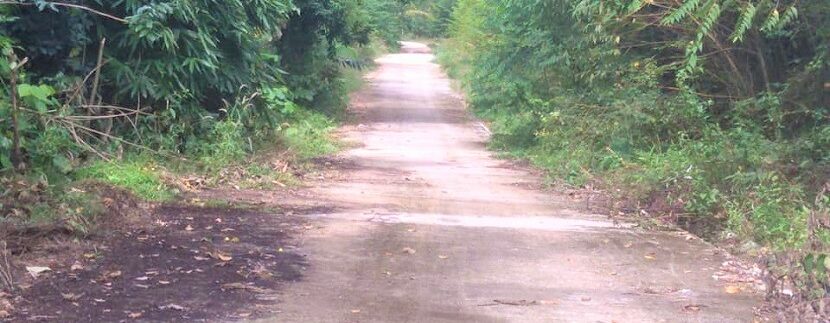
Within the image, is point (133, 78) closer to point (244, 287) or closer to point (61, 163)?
point (61, 163)

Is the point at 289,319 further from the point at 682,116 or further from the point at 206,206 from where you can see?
the point at 682,116

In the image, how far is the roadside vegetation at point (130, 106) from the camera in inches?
361

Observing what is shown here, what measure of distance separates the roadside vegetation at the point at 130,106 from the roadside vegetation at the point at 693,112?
16.3ft

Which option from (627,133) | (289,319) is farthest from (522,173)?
(289,319)

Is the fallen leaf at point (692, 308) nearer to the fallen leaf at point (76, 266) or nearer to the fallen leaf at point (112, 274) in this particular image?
the fallen leaf at point (112, 274)

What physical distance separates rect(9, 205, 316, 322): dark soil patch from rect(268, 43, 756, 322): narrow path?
0.30 m

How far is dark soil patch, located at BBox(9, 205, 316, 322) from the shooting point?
6137 mm

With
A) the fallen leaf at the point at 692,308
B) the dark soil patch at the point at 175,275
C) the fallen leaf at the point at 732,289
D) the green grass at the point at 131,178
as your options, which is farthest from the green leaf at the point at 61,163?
the fallen leaf at the point at 732,289

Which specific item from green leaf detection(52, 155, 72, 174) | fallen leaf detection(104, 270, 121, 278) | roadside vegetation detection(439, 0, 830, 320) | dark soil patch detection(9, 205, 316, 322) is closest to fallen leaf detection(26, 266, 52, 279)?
dark soil patch detection(9, 205, 316, 322)

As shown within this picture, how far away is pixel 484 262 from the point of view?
832 centimetres

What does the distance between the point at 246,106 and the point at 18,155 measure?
19.4 ft

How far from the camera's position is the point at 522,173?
16.5 metres

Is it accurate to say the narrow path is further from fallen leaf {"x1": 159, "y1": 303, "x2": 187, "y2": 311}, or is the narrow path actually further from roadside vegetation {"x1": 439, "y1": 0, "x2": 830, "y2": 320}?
roadside vegetation {"x1": 439, "y1": 0, "x2": 830, "y2": 320}

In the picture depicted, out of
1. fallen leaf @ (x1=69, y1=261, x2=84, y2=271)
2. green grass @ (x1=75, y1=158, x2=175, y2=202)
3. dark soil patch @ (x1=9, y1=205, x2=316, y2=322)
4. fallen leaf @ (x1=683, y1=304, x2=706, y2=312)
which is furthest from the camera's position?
green grass @ (x1=75, y1=158, x2=175, y2=202)
